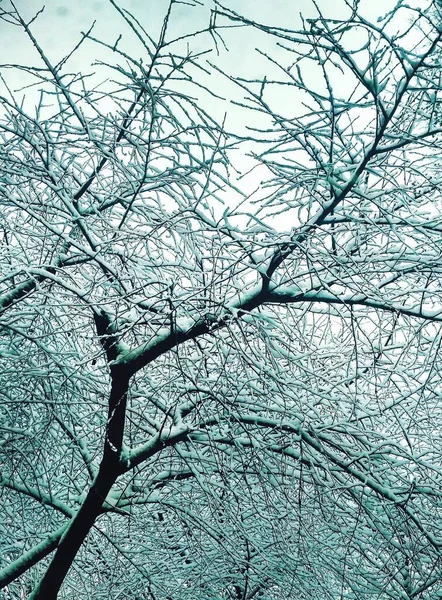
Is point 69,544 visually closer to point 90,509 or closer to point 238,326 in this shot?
point 90,509

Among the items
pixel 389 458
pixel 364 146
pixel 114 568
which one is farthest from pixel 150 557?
pixel 364 146

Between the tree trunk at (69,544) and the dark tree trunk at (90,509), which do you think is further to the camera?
the tree trunk at (69,544)

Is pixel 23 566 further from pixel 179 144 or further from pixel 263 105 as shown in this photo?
pixel 263 105

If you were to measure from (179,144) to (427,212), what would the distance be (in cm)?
160

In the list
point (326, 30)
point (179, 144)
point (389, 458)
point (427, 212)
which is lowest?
point (389, 458)

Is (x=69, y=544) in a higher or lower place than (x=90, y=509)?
lower

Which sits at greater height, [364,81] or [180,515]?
[364,81]

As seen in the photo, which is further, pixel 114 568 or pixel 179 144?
pixel 114 568

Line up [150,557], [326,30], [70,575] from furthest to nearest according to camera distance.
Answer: [70,575], [150,557], [326,30]

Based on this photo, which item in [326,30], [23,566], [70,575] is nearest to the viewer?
[326,30]

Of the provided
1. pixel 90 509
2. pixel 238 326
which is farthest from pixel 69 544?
pixel 238 326

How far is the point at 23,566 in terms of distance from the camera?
4383 millimetres

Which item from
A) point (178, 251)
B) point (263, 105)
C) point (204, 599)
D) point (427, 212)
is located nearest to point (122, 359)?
point (178, 251)

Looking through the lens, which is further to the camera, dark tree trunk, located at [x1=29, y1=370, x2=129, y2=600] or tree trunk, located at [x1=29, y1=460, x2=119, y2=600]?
tree trunk, located at [x1=29, y1=460, x2=119, y2=600]
